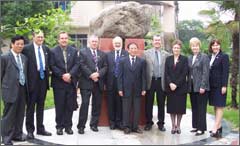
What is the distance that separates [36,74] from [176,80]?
8.13ft

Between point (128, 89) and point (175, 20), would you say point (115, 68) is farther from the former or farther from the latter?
point (175, 20)

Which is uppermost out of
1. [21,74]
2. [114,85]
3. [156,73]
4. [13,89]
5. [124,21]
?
[124,21]

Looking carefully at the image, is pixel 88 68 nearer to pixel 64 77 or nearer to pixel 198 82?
pixel 64 77

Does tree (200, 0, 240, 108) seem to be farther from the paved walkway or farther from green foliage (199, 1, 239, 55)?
the paved walkway

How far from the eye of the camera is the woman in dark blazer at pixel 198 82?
736cm

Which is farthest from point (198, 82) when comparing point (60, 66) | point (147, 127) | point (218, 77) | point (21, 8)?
point (21, 8)

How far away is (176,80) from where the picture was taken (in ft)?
24.7

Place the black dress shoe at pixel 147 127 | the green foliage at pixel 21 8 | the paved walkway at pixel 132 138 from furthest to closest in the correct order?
the green foliage at pixel 21 8 < the black dress shoe at pixel 147 127 < the paved walkway at pixel 132 138

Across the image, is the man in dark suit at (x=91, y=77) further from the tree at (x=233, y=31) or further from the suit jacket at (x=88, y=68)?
the tree at (x=233, y=31)

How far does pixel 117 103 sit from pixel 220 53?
2.11m

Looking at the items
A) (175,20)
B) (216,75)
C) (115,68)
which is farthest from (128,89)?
(175,20)

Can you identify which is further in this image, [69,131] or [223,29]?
[223,29]

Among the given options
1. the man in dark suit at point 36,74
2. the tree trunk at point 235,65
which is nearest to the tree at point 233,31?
the tree trunk at point 235,65

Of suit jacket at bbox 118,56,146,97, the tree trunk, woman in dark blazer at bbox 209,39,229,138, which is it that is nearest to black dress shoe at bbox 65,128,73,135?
suit jacket at bbox 118,56,146,97
